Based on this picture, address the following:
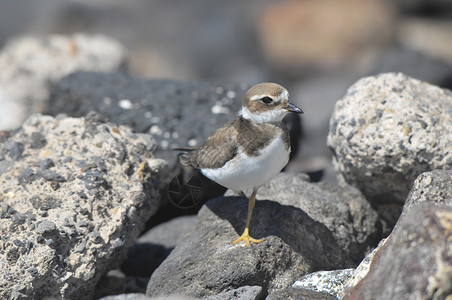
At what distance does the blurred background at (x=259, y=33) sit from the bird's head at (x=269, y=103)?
32.6 feet

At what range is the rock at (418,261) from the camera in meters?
4.62

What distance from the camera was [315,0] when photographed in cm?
1967

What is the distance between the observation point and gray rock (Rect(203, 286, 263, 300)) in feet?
19.5

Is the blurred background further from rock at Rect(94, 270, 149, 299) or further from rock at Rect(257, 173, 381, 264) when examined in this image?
rock at Rect(94, 270, 149, 299)

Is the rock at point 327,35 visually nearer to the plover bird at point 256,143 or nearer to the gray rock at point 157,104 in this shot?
the gray rock at point 157,104

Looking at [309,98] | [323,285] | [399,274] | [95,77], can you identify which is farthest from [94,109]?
[309,98]

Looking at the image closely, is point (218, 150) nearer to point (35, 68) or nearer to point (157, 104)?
point (157, 104)

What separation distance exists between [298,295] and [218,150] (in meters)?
1.97

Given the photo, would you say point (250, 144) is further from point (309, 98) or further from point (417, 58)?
point (309, 98)

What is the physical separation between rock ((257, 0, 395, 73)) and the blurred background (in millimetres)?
31

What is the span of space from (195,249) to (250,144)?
1346 mm

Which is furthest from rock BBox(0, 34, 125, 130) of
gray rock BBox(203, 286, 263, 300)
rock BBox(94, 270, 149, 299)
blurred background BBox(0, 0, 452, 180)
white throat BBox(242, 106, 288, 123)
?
gray rock BBox(203, 286, 263, 300)

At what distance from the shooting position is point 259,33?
2000cm

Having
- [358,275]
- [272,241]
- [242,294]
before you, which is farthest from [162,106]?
[358,275]
